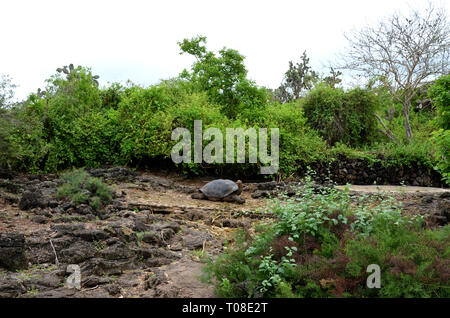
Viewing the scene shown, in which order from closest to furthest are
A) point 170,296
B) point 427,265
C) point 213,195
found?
1. point 427,265
2. point 170,296
3. point 213,195

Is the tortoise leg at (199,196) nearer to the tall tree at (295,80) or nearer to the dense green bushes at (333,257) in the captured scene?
the dense green bushes at (333,257)

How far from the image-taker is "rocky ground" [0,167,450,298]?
344cm

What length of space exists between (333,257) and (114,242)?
2511mm

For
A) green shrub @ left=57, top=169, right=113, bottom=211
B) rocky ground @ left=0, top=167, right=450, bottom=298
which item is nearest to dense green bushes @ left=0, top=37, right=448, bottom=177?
green shrub @ left=57, top=169, right=113, bottom=211

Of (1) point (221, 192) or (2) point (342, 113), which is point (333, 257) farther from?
(2) point (342, 113)

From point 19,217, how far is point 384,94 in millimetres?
15282

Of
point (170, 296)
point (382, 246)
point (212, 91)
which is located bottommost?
point (170, 296)

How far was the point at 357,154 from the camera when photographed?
12.2 meters

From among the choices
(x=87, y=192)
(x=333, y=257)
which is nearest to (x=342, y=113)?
(x=87, y=192)

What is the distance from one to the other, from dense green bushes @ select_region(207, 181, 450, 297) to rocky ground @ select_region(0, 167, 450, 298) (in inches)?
18.1

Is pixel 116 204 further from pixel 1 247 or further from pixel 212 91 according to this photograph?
pixel 212 91

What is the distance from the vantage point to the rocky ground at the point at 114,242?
3.44 metres

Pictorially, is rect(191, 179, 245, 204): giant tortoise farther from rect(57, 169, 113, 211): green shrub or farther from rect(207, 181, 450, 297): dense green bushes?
rect(207, 181, 450, 297): dense green bushes
